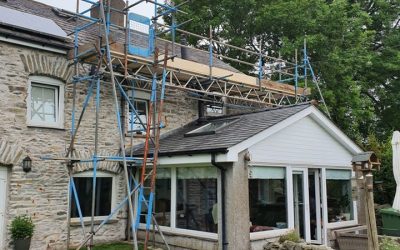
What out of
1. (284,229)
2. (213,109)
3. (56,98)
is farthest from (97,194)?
(213,109)

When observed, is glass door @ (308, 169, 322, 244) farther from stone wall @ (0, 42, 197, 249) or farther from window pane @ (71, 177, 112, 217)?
window pane @ (71, 177, 112, 217)

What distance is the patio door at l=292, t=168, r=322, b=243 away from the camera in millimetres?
11023

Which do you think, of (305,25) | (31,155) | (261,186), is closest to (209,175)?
(261,186)

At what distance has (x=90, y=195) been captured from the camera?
37.5ft

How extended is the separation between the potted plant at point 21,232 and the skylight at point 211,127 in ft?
15.9

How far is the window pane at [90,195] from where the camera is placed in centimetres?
1121

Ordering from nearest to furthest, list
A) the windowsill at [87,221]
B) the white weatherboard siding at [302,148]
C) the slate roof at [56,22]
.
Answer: the white weatherboard siding at [302,148] < the slate roof at [56,22] < the windowsill at [87,221]

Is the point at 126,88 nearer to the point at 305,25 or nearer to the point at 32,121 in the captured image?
the point at 32,121

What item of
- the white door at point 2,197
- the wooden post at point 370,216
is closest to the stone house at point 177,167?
the white door at point 2,197

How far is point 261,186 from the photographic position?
10242mm

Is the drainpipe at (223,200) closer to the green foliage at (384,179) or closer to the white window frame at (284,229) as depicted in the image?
the white window frame at (284,229)

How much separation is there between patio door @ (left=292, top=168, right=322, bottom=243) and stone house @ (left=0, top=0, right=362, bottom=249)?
0.09 feet

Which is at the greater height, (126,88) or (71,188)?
(126,88)

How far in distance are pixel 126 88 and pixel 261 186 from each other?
517 centimetres
